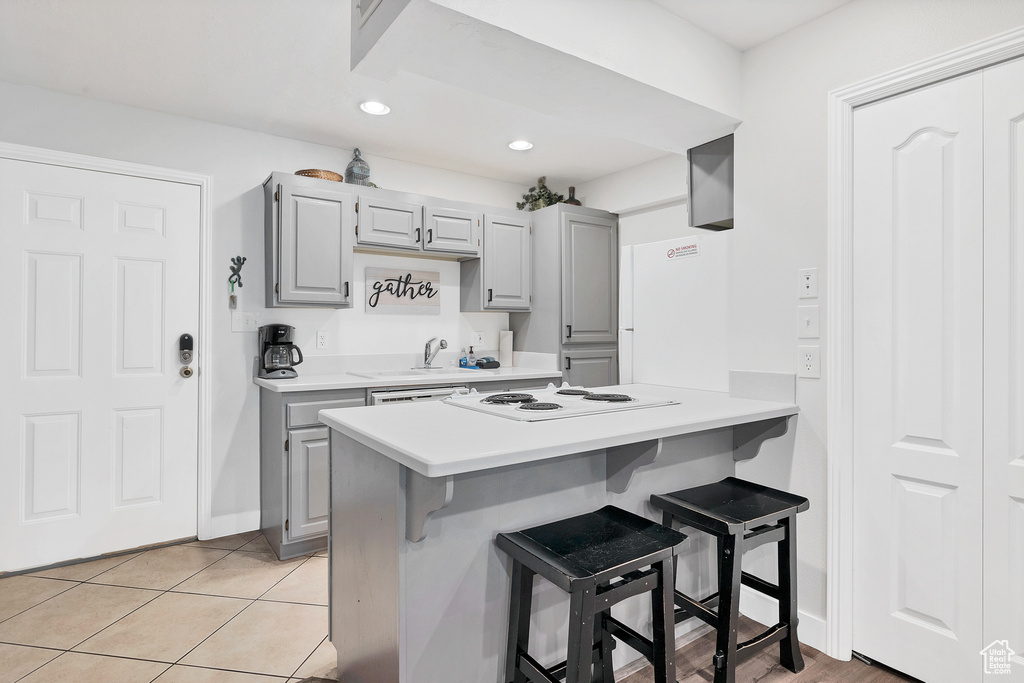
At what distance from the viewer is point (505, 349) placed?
4.11 metres

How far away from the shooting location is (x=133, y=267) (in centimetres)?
288

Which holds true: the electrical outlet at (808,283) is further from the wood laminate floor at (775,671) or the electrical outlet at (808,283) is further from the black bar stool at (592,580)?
the wood laminate floor at (775,671)

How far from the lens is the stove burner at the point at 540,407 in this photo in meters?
1.70

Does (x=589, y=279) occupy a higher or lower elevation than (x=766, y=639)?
higher

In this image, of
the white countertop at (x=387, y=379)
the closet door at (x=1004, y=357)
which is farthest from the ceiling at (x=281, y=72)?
the white countertop at (x=387, y=379)

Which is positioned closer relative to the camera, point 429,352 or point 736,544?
point 736,544

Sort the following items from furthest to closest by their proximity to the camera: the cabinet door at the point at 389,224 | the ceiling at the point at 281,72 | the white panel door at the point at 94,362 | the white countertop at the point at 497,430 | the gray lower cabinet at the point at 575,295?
1. the gray lower cabinet at the point at 575,295
2. the cabinet door at the point at 389,224
3. the white panel door at the point at 94,362
4. the ceiling at the point at 281,72
5. the white countertop at the point at 497,430

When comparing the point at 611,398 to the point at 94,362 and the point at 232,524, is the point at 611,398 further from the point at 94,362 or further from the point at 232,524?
the point at 94,362

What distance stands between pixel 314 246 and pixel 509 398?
69.7 inches

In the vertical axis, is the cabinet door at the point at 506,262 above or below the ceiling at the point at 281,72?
below

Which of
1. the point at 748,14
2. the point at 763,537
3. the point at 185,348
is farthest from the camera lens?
the point at 185,348

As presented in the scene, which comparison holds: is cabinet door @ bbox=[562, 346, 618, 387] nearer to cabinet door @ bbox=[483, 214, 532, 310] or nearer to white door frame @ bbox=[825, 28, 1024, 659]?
cabinet door @ bbox=[483, 214, 532, 310]

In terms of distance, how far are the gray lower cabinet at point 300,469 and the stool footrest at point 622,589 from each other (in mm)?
1973

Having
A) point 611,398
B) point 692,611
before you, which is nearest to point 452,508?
point 611,398
